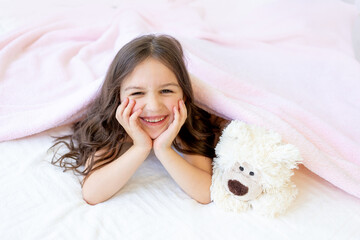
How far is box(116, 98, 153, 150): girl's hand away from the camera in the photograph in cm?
73

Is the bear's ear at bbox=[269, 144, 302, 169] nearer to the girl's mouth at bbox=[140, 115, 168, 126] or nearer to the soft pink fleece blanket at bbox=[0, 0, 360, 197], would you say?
the soft pink fleece blanket at bbox=[0, 0, 360, 197]

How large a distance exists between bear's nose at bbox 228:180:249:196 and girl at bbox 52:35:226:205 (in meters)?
0.09

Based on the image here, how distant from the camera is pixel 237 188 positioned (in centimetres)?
69

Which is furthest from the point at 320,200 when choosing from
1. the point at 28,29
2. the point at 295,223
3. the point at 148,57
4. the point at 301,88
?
the point at 28,29

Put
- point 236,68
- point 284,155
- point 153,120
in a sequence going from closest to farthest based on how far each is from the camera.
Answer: point 284,155
point 153,120
point 236,68

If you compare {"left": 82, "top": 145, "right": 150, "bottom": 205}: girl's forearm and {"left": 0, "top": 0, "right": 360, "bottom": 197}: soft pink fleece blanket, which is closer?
{"left": 82, "top": 145, "right": 150, "bottom": 205}: girl's forearm

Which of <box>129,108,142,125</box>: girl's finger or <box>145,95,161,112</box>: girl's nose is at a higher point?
<box>145,95,161,112</box>: girl's nose

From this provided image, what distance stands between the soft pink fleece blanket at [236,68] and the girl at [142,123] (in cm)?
9

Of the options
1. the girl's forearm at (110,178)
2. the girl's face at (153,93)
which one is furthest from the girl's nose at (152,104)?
the girl's forearm at (110,178)

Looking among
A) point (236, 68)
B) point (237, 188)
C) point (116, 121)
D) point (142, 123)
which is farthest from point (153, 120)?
point (236, 68)

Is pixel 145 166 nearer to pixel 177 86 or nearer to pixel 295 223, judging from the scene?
pixel 177 86

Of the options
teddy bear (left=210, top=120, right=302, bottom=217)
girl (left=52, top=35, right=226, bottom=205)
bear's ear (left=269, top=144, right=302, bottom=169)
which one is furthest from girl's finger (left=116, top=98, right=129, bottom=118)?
bear's ear (left=269, top=144, right=302, bottom=169)

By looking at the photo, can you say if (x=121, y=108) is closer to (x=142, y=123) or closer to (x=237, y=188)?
(x=142, y=123)

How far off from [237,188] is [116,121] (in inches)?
15.3
